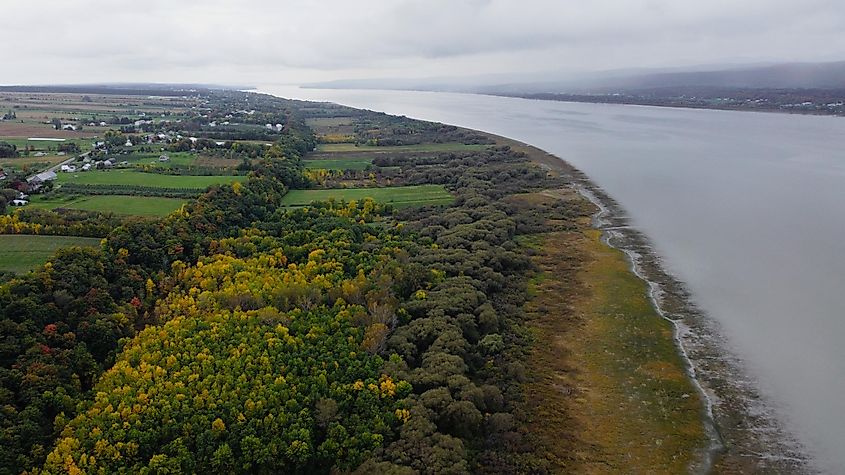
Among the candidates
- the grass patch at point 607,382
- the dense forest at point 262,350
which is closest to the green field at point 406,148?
the dense forest at point 262,350

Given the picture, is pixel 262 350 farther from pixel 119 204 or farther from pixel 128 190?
pixel 128 190

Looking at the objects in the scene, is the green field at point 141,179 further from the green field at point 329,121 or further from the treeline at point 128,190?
the green field at point 329,121

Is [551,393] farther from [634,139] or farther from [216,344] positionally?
[634,139]

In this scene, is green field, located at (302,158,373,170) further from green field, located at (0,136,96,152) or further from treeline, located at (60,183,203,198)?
green field, located at (0,136,96,152)

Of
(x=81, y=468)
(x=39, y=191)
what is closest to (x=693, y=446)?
(x=81, y=468)

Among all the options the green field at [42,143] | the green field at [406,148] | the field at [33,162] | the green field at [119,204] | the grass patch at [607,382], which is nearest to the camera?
the grass patch at [607,382]

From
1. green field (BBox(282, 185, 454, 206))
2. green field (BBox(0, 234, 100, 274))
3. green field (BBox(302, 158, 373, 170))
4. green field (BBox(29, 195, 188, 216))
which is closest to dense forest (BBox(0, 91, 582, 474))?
green field (BBox(0, 234, 100, 274))
